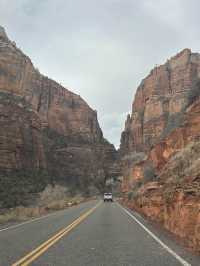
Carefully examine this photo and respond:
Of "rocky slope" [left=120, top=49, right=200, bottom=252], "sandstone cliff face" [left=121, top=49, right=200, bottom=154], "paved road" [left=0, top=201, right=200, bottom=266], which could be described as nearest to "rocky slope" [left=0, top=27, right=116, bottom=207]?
"sandstone cliff face" [left=121, top=49, right=200, bottom=154]

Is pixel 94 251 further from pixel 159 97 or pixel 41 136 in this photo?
pixel 159 97

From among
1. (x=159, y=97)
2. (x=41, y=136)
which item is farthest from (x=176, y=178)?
(x=159, y=97)

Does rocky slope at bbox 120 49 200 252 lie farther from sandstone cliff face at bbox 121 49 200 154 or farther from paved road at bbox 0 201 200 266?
sandstone cliff face at bbox 121 49 200 154

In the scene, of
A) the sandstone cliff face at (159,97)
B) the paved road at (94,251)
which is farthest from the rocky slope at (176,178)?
the sandstone cliff face at (159,97)

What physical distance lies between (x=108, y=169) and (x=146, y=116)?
28082 mm

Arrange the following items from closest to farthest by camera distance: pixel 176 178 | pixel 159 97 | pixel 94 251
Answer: pixel 94 251 → pixel 176 178 → pixel 159 97

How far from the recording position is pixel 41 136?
120000 millimetres

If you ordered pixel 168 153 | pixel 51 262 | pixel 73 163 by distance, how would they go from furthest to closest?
pixel 73 163 < pixel 168 153 < pixel 51 262

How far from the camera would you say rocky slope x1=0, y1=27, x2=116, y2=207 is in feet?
312

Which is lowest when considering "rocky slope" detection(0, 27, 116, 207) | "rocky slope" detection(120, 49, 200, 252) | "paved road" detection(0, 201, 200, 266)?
"paved road" detection(0, 201, 200, 266)

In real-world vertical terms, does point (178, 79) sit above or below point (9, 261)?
above

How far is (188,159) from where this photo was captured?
18.7m

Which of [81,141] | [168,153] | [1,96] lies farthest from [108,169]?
[168,153]

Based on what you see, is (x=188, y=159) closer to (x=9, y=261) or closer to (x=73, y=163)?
(x=9, y=261)
